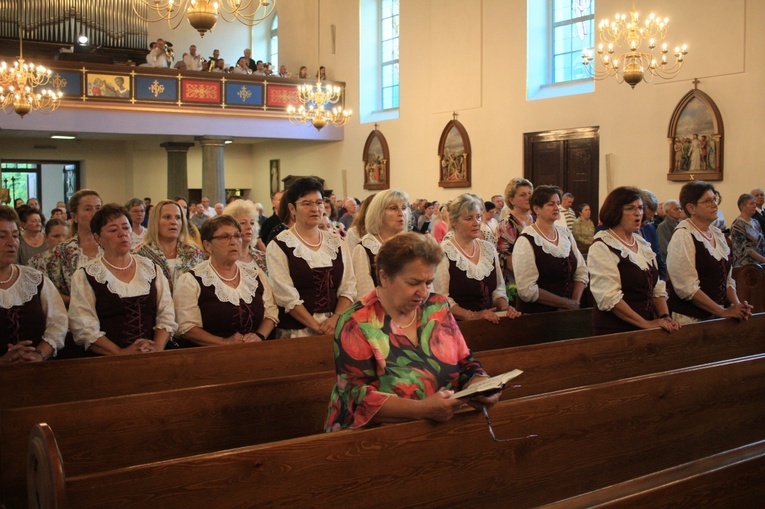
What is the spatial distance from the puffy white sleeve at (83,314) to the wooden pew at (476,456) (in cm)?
163

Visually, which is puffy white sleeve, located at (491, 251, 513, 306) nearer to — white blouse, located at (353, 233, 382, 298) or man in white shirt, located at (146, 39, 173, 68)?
white blouse, located at (353, 233, 382, 298)

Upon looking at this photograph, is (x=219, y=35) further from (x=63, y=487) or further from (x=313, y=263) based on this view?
(x=63, y=487)

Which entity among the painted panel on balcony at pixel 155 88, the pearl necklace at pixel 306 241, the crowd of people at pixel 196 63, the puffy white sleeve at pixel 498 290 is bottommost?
the puffy white sleeve at pixel 498 290

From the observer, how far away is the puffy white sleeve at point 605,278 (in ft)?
14.2

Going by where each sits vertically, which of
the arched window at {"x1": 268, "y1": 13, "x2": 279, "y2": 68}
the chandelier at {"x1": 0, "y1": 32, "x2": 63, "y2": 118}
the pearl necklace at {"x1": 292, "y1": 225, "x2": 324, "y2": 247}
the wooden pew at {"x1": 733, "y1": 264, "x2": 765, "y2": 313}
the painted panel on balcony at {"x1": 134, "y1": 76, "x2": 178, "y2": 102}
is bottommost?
the wooden pew at {"x1": 733, "y1": 264, "x2": 765, "y2": 313}

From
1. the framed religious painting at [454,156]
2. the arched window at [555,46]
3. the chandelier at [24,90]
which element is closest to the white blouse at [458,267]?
the arched window at [555,46]

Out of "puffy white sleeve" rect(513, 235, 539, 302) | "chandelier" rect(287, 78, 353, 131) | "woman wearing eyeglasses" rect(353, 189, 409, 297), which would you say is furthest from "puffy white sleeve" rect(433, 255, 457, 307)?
"chandelier" rect(287, 78, 353, 131)

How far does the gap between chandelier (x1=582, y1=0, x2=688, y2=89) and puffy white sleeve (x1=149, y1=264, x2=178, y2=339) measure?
25.0 feet

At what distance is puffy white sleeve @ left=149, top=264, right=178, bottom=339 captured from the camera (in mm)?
4109

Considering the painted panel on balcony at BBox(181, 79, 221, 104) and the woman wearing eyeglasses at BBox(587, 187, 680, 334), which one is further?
the painted panel on balcony at BBox(181, 79, 221, 104)

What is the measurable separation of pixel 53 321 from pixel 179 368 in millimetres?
673

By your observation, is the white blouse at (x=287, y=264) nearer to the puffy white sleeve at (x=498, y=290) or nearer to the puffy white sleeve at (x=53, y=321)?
the puffy white sleeve at (x=498, y=290)

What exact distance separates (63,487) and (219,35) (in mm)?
20179

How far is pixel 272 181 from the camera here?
20656mm
